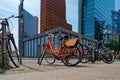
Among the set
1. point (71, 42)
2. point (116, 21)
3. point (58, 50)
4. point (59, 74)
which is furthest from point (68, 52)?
point (116, 21)

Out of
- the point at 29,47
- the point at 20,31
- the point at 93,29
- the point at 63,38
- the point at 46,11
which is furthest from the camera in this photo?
the point at 93,29

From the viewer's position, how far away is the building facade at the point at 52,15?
196 ft

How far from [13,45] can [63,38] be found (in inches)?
95.6

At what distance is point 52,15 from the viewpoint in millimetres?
63125

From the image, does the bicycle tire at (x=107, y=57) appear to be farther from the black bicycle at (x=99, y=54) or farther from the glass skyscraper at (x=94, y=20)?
the glass skyscraper at (x=94, y=20)

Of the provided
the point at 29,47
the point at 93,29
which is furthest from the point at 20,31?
the point at 93,29

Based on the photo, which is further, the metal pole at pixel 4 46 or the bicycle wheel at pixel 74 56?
the bicycle wheel at pixel 74 56

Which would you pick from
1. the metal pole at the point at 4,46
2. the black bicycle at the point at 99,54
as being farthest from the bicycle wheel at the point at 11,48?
the black bicycle at the point at 99,54

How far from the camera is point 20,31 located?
8.45m

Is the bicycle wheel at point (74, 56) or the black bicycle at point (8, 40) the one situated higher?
the black bicycle at point (8, 40)

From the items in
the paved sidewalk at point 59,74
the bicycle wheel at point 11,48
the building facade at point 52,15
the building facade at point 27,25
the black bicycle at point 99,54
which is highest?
the building facade at point 52,15

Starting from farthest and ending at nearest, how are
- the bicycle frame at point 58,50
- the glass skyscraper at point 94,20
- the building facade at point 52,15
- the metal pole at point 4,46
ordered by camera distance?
the glass skyscraper at point 94,20
the building facade at point 52,15
the bicycle frame at point 58,50
the metal pole at point 4,46

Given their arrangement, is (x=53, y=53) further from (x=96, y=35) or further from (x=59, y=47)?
(x=96, y=35)

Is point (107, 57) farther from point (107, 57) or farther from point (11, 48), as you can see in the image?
point (11, 48)
